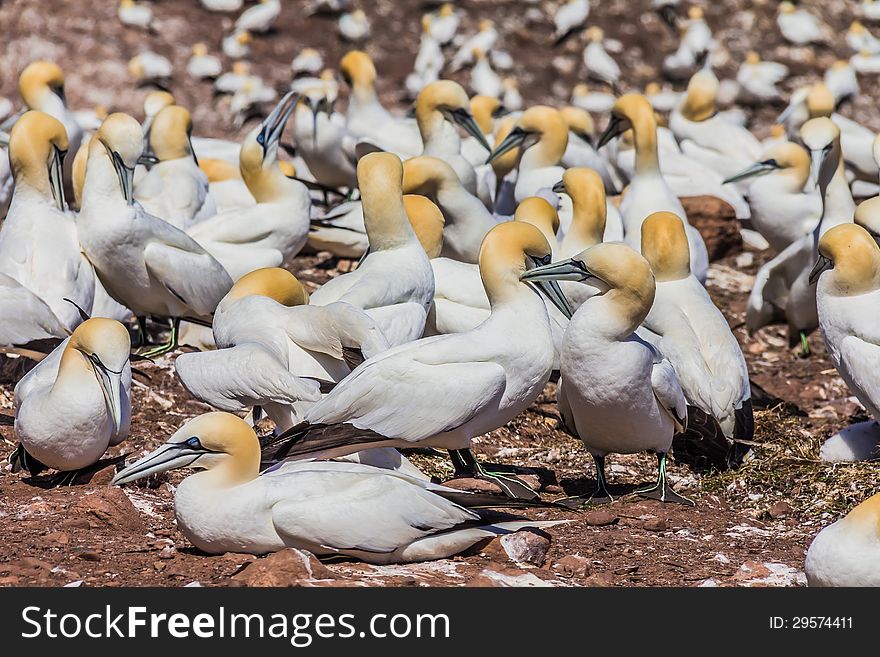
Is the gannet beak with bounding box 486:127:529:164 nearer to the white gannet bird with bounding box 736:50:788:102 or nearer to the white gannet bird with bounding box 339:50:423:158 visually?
the white gannet bird with bounding box 339:50:423:158

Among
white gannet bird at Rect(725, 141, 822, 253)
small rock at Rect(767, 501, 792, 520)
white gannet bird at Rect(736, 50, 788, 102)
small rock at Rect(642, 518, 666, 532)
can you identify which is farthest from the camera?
white gannet bird at Rect(736, 50, 788, 102)

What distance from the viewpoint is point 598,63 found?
19719 millimetres

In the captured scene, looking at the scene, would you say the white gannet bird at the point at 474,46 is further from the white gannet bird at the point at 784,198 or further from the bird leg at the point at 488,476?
the bird leg at the point at 488,476

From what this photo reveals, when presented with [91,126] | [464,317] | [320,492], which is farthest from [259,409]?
[91,126]

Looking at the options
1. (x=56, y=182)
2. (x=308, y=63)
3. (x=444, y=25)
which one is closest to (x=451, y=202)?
(x=56, y=182)

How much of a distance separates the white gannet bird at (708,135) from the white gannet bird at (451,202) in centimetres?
531

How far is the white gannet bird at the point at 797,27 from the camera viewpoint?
20.9 meters

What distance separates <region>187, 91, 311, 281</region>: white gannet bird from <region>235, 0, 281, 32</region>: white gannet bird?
11.7 meters

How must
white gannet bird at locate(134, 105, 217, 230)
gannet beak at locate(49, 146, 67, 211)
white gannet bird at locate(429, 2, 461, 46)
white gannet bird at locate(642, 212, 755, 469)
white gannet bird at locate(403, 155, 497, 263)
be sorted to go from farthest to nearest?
white gannet bird at locate(429, 2, 461, 46) < white gannet bird at locate(134, 105, 217, 230) < white gannet bird at locate(403, 155, 497, 263) < gannet beak at locate(49, 146, 67, 211) < white gannet bird at locate(642, 212, 755, 469)

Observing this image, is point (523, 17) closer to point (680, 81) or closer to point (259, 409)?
point (680, 81)

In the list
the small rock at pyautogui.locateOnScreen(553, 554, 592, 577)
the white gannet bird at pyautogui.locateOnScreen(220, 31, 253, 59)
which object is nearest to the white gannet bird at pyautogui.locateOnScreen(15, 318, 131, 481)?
the small rock at pyautogui.locateOnScreen(553, 554, 592, 577)

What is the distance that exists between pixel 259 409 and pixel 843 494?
8.77 feet

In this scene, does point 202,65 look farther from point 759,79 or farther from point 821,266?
point 821,266

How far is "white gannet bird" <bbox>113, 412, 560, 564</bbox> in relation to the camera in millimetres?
4719
